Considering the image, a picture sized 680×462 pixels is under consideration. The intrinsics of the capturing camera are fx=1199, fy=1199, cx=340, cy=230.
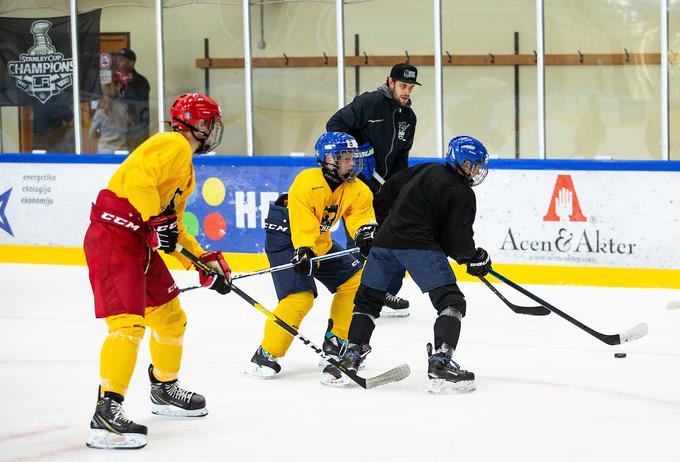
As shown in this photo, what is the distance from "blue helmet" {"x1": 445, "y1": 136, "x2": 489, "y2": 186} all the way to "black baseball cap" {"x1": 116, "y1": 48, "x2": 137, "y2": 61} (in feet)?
16.9

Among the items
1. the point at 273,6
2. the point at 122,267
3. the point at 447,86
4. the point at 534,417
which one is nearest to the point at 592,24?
the point at 447,86

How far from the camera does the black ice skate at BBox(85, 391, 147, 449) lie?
3.46m

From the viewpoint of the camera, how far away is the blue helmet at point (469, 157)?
4.28m

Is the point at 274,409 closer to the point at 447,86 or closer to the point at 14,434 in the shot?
the point at 14,434

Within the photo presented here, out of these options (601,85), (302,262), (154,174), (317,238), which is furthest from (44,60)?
(154,174)

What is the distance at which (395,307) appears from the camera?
6016 mm

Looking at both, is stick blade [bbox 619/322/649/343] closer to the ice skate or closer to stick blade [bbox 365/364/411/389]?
stick blade [bbox 365/364/411/389]

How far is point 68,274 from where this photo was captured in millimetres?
7770

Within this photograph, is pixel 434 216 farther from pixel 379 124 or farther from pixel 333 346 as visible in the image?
pixel 379 124

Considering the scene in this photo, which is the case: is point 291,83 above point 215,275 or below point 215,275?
above

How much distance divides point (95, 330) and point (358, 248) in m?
1.64

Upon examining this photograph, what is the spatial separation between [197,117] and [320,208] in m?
1.01

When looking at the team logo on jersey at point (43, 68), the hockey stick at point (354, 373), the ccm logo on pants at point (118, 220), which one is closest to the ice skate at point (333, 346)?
the hockey stick at point (354, 373)

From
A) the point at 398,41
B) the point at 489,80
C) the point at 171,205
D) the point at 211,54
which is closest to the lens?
the point at 171,205
